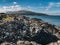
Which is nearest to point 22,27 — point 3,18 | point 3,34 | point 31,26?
point 31,26

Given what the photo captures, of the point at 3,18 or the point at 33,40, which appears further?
the point at 3,18

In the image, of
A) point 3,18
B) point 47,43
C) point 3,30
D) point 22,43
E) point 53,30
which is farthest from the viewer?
point 3,18

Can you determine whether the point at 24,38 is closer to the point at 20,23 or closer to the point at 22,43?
the point at 22,43

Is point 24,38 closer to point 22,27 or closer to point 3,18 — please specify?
point 22,27

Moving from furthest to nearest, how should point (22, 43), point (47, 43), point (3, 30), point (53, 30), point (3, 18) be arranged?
point (3, 18) → point (53, 30) → point (3, 30) → point (47, 43) → point (22, 43)

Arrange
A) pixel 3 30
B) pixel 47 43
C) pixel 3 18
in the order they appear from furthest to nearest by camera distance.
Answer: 1. pixel 3 18
2. pixel 3 30
3. pixel 47 43

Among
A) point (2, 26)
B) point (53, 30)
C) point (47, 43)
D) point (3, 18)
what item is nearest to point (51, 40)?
point (47, 43)
